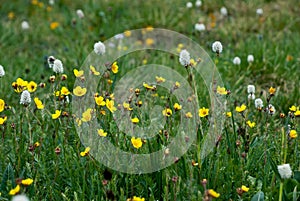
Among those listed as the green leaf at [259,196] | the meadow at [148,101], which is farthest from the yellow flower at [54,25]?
the green leaf at [259,196]

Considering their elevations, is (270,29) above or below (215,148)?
above

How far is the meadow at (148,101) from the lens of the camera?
7.06 ft

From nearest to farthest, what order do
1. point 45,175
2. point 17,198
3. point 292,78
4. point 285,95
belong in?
point 17,198 → point 45,175 → point 285,95 → point 292,78

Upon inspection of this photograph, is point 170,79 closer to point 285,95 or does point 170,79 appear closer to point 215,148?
point 285,95

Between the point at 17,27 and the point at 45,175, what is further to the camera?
the point at 17,27

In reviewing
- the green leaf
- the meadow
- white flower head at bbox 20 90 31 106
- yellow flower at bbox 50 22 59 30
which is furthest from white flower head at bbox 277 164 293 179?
yellow flower at bbox 50 22 59 30

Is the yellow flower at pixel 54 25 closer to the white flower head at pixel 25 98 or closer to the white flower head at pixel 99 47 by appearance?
the white flower head at pixel 99 47

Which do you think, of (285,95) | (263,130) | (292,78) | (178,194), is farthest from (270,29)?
(178,194)

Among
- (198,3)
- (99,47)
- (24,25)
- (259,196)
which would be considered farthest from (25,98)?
(198,3)

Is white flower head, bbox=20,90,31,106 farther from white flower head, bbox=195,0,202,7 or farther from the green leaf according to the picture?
white flower head, bbox=195,0,202,7

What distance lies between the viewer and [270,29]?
465cm

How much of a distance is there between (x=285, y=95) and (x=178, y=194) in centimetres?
154


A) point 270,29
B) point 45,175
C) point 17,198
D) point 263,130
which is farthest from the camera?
point 270,29

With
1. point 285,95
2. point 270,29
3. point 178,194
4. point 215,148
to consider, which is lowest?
point 178,194
